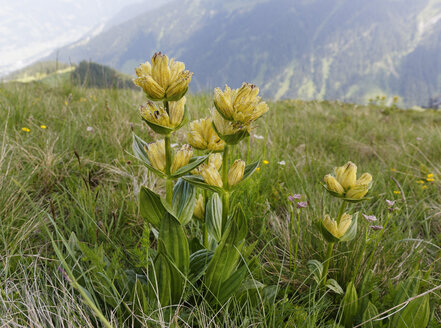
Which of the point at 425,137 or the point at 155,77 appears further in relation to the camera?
the point at 425,137

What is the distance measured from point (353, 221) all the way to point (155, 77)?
43.6 inches

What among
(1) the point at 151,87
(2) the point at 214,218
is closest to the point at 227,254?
(2) the point at 214,218

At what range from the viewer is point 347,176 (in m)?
1.26

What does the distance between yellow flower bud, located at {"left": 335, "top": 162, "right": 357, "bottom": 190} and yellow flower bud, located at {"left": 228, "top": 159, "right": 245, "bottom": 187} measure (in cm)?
47

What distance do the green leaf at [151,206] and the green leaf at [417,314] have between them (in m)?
1.11

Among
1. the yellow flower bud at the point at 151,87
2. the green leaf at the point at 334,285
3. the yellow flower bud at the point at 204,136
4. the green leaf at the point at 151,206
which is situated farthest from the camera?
the green leaf at the point at 334,285

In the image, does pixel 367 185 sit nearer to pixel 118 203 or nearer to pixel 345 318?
pixel 345 318

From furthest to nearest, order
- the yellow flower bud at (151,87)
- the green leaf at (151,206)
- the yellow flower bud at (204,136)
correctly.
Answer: the yellow flower bud at (204,136), the green leaf at (151,206), the yellow flower bud at (151,87)

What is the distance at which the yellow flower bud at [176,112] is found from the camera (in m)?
1.10

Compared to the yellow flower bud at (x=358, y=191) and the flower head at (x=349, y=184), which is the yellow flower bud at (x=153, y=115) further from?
the yellow flower bud at (x=358, y=191)

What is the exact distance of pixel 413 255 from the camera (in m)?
1.63

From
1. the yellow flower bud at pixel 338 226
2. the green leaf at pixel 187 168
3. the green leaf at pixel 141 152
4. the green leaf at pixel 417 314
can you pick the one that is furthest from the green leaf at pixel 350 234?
the green leaf at pixel 141 152

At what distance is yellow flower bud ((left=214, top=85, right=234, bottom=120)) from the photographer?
107 centimetres

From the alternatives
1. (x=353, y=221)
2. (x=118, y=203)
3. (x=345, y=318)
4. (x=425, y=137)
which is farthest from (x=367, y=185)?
(x=425, y=137)
